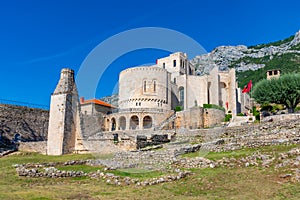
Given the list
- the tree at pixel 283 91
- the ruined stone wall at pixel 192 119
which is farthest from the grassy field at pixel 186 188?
the ruined stone wall at pixel 192 119

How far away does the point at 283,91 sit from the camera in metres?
38.2

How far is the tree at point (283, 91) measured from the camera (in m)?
38.0

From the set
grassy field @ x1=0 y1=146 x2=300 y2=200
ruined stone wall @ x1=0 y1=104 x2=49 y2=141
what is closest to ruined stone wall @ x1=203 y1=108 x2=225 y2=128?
ruined stone wall @ x1=0 y1=104 x2=49 y2=141

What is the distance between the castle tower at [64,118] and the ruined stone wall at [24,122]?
9.98m

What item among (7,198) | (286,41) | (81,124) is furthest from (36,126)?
(286,41)

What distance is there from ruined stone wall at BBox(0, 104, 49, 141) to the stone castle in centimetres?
778

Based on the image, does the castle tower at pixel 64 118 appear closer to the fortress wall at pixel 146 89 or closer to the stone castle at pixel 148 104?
the stone castle at pixel 148 104

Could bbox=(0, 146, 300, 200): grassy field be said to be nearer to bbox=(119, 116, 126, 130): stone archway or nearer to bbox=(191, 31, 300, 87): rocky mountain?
Result: bbox=(119, 116, 126, 130): stone archway

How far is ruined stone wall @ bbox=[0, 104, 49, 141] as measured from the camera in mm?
40562

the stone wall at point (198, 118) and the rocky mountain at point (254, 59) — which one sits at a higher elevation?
the rocky mountain at point (254, 59)

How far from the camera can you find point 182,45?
22938mm

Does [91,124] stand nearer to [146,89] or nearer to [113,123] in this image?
[113,123]

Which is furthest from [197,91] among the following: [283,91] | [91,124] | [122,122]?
[91,124]

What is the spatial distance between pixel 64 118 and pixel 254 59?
477 ft
